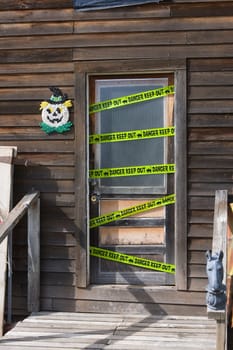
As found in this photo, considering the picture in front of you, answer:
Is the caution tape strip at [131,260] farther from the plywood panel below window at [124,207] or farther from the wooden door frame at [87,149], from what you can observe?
the plywood panel below window at [124,207]

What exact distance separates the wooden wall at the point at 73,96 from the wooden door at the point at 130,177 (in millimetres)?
192

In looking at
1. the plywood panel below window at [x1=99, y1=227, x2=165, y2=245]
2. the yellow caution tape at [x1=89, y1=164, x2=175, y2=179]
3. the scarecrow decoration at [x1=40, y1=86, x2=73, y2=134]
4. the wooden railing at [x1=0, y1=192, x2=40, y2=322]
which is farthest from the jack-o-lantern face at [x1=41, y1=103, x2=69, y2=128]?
the plywood panel below window at [x1=99, y1=227, x2=165, y2=245]

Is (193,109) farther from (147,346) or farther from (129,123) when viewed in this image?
(147,346)

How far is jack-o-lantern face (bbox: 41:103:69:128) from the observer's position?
183 inches

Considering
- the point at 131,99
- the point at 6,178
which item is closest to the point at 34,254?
the point at 6,178

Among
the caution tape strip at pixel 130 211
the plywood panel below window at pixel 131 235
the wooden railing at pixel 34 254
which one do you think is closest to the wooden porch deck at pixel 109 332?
the wooden railing at pixel 34 254

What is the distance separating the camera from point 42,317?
4523mm

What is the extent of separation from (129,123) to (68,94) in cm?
58

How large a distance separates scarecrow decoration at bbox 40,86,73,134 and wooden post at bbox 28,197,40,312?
0.65m

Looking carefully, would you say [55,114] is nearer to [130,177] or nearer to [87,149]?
[87,149]

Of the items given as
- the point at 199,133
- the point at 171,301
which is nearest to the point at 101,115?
the point at 199,133

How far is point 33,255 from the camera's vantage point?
464cm

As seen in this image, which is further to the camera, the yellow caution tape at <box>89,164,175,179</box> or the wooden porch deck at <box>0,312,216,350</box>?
the yellow caution tape at <box>89,164,175,179</box>

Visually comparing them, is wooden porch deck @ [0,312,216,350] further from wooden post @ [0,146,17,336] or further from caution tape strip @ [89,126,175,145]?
caution tape strip @ [89,126,175,145]
